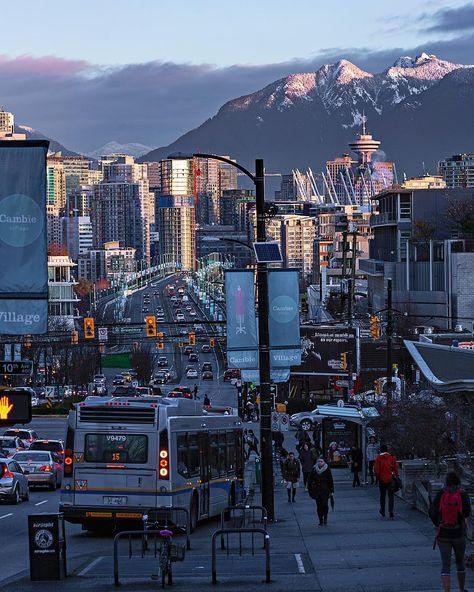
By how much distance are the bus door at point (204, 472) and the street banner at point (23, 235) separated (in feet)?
33.0

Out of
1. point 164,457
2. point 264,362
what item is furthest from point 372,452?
point 164,457

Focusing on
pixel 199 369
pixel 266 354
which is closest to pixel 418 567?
pixel 266 354

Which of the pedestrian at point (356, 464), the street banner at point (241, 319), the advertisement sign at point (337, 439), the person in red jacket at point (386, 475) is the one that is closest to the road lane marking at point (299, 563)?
the person in red jacket at point (386, 475)

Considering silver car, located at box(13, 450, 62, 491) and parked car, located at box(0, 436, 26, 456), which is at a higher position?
silver car, located at box(13, 450, 62, 491)

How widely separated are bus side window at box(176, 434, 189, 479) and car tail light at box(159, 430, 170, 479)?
0.54 m

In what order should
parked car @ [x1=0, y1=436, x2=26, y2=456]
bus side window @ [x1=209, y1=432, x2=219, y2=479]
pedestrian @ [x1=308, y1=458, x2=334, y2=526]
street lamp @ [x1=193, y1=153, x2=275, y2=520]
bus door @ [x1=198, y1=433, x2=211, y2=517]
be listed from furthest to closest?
parked car @ [x1=0, y1=436, x2=26, y2=456]
street lamp @ [x1=193, y1=153, x2=275, y2=520]
bus side window @ [x1=209, y1=432, x2=219, y2=479]
bus door @ [x1=198, y1=433, x2=211, y2=517]
pedestrian @ [x1=308, y1=458, x2=334, y2=526]

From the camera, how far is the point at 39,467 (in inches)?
1686

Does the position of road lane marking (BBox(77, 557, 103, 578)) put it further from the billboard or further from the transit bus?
the billboard

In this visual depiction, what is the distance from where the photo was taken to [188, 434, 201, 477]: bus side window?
2788cm

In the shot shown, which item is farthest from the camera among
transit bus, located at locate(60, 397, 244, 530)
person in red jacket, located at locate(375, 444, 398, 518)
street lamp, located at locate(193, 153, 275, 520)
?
street lamp, located at locate(193, 153, 275, 520)

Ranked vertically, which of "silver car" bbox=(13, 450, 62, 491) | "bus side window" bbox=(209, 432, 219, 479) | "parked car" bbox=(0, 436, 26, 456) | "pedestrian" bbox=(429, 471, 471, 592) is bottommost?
"parked car" bbox=(0, 436, 26, 456)

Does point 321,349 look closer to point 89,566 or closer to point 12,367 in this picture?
point 89,566

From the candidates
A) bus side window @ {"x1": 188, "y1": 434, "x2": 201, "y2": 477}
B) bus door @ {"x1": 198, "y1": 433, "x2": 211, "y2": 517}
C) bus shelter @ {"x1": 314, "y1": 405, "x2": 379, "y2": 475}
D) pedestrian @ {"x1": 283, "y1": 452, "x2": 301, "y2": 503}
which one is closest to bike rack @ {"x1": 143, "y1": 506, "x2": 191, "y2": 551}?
bus side window @ {"x1": 188, "y1": 434, "x2": 201, "y2": 477}

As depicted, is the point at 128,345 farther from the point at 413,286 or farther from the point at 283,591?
the point at 283,591
